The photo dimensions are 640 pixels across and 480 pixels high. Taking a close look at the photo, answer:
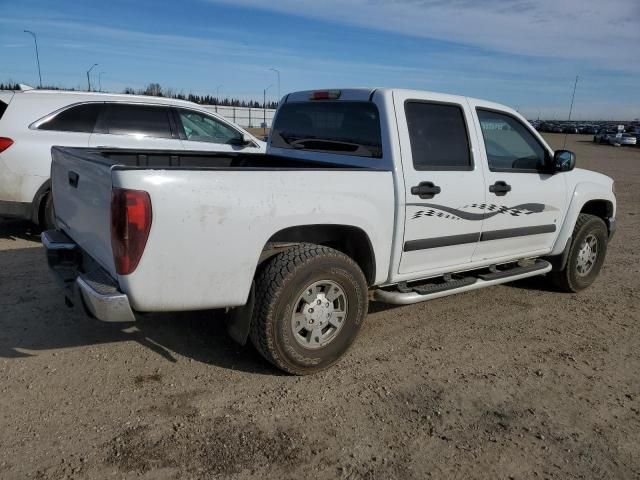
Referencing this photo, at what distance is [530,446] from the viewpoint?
2.98 metres

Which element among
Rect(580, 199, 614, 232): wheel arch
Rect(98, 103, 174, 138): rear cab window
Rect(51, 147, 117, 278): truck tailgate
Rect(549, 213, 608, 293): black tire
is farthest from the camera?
Rect(98, 103, 174, 138): rear cab window

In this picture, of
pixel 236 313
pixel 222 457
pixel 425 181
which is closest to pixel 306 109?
pixel 425 181

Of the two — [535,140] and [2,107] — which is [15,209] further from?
[535,140]

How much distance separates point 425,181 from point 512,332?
1620mm

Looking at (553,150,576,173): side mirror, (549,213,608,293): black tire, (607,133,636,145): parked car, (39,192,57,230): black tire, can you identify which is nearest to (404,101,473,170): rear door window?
(553,150,576,173): side mirror

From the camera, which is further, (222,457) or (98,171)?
(98,171)

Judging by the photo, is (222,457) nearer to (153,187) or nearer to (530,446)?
(153,187)

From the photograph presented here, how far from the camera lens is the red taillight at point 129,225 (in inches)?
111

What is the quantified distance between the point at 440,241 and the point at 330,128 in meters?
1.31

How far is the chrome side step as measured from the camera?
401 cm

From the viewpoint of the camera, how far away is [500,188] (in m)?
4.50

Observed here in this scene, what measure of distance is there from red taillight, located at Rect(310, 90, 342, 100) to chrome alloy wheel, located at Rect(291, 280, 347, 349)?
169cm

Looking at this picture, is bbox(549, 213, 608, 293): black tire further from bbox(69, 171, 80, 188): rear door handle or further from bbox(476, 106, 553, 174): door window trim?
bbox(69, 171, 80, 188): rear door handle

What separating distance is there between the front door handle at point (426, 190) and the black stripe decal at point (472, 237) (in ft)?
1.12
